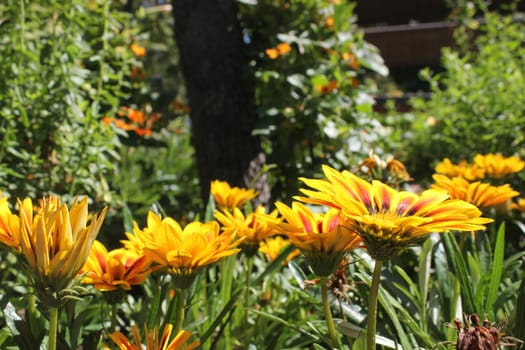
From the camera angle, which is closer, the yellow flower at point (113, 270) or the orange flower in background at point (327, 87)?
the yellow flower at point (113, 270)

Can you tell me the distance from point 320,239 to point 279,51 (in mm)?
1649

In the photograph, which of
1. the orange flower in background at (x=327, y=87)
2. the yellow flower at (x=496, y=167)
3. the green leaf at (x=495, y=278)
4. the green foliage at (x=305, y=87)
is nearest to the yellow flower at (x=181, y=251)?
the green leaf at (x=495, y=278)

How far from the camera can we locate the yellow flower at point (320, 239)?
708 millimetres

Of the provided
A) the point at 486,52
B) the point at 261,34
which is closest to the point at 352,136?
the point at 261,34

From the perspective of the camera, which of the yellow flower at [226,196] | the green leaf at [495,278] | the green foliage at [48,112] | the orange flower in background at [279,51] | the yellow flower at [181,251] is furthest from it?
the orange flower in background at [279,51]

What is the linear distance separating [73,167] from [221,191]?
0.59 metres

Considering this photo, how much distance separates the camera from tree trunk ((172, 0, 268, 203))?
7.37 ft

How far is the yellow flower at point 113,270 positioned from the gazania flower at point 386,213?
0.94 feet

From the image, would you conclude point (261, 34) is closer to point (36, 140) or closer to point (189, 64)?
point (189, 64)

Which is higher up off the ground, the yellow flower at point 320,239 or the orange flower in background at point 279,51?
the orange flower in background at point 279,51

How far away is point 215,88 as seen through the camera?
227 cm

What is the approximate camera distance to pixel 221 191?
1.29 metres

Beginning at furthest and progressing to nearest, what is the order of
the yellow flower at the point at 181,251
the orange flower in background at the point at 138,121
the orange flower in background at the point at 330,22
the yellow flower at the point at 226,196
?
the orange flower in background at the point at 138,121
the orange flower in background at the point at 330,22
the yellow flower at the point at 226,196
the yellow flower at the point at 181,251

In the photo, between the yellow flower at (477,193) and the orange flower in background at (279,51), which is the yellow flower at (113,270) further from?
the orange flower in background at (279,51)
